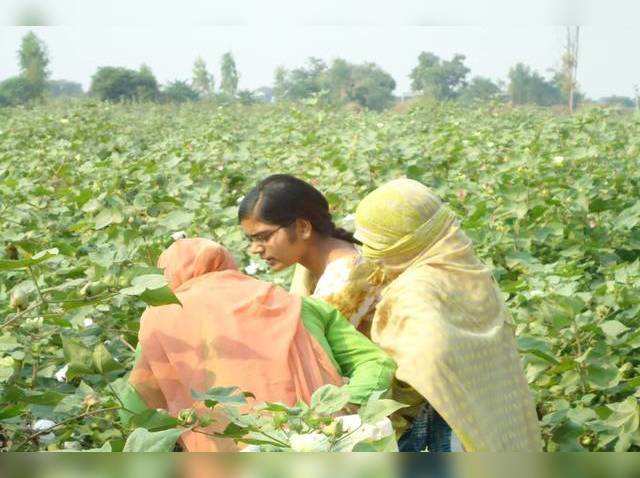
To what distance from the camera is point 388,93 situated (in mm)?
23188

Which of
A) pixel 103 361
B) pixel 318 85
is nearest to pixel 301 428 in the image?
pixel 103 361

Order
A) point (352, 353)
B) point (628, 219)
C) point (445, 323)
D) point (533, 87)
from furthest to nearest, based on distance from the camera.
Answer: point (533, 87) → point (628, 219) → point (445, 323) → point (352, 353)

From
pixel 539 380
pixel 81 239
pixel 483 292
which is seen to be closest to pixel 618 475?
pixel 483 292

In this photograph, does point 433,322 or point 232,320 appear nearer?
point 232,320

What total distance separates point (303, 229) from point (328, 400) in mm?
1553

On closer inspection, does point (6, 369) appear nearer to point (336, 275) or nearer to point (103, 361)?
point (103, 361)

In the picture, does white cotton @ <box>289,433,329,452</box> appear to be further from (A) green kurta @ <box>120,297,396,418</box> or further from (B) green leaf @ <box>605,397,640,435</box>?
(B) green leaf @ <box>605,397,640,435</box>

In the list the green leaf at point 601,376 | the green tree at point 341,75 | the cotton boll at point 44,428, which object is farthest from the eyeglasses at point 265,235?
the green tree at point 341,75

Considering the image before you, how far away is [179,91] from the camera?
27.7 metres

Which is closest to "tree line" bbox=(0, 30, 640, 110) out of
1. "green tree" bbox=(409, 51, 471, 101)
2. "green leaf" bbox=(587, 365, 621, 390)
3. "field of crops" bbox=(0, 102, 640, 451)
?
"green tree" bbox=(409, 51, 471, 101)

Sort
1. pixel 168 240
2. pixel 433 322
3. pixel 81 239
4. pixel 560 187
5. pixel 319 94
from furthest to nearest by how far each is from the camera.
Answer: pixel 319 94 < pixel 560 187 < pixel 81 239 < pixel 168 240 < pixel 433 322

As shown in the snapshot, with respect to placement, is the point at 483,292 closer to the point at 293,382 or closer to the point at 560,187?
the point at 293,382

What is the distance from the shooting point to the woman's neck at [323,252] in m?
2.71

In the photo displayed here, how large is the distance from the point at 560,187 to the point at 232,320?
306 cm
